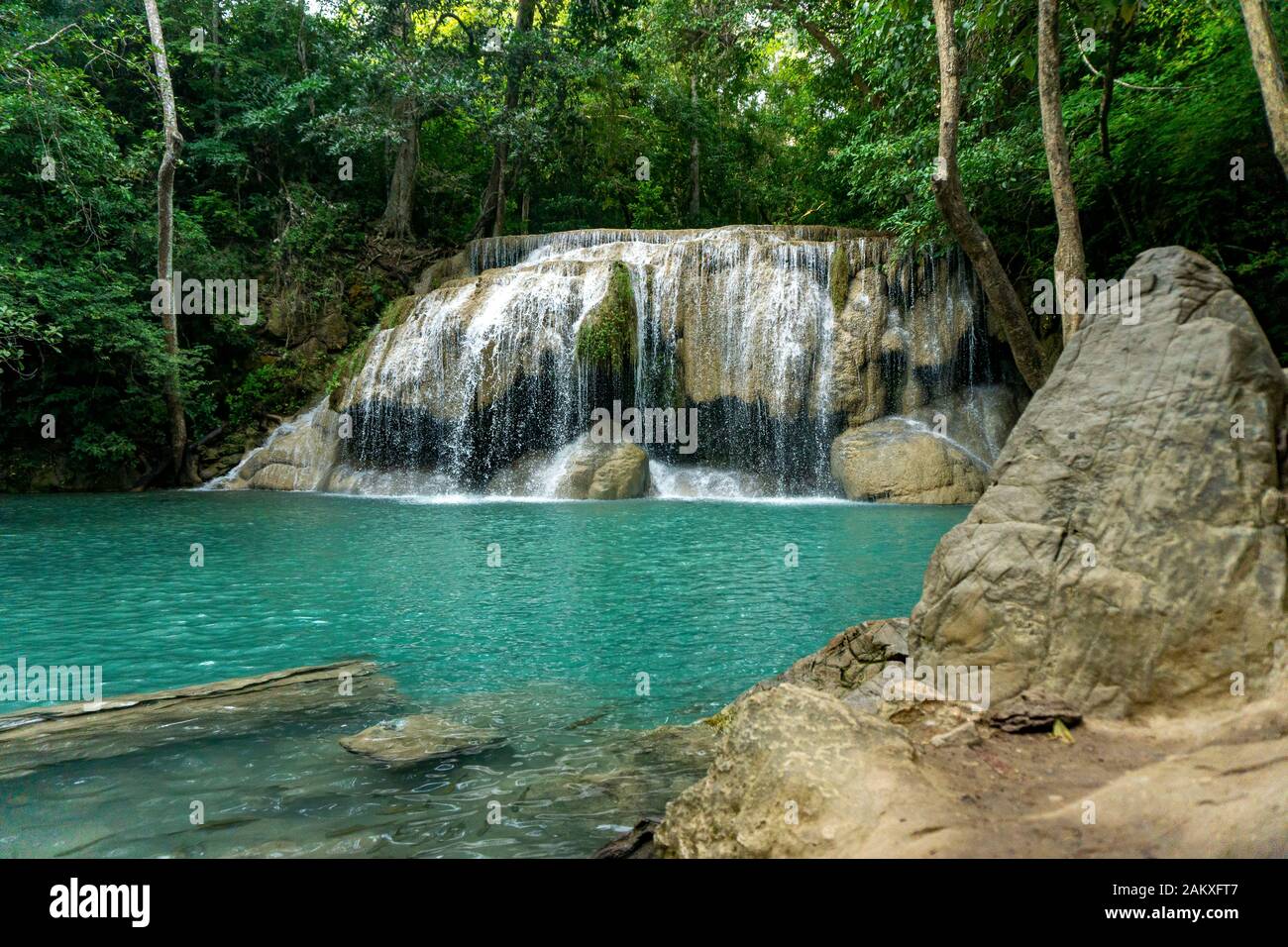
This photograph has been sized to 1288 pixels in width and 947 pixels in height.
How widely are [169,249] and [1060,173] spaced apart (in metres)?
16.5

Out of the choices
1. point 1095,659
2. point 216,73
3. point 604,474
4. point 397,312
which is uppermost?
point 216,73

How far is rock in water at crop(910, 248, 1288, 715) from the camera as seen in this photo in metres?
2.89

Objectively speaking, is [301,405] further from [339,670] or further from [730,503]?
[339,670]

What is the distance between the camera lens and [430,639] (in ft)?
19.2

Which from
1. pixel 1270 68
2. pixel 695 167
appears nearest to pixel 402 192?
pixel 695 167

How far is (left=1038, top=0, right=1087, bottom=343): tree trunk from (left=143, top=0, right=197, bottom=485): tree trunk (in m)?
15.0

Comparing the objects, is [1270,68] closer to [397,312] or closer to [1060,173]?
[1060,173]

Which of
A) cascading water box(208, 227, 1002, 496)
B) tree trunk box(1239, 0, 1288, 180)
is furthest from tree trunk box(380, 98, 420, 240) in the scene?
tree trunk box(1239, 0, 1288, 180)

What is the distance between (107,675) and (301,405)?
16271 millimetres

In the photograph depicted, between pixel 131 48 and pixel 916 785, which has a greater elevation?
pixel 131 48

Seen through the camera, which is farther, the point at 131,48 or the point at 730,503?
the point at 131,48

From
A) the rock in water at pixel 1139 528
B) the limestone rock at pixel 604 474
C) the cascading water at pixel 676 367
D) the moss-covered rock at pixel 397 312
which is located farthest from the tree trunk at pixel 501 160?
the rock in water at pixel 1139 528

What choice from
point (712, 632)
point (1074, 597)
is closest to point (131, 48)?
point (712, 632)
